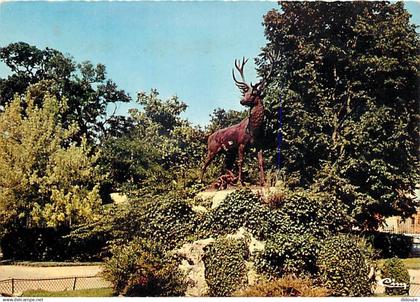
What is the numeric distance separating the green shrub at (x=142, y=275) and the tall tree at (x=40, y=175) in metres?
5.99

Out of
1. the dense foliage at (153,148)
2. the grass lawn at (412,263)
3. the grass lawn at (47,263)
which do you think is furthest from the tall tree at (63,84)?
the grass lawn at (412,263)

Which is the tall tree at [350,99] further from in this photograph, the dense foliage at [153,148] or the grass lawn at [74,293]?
the grass lawn at [74,293]

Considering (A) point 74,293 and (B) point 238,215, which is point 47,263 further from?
(B) point 238,215

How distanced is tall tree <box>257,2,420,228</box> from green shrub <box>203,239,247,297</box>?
5429 mm

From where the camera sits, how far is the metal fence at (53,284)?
572 inches

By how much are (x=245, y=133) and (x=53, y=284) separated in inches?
267

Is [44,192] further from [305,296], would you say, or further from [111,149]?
[305,296]

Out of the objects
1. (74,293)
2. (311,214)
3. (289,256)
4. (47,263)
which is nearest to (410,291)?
(311,214)

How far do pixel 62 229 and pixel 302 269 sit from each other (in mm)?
9722

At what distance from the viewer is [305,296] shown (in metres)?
12.5

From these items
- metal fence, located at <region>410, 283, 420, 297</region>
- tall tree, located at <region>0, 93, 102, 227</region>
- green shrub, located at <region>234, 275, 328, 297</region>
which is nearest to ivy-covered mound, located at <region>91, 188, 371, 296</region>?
green shrub, located at <region>234, 275, 328, 297</region>

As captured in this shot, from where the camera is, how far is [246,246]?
14273 mm

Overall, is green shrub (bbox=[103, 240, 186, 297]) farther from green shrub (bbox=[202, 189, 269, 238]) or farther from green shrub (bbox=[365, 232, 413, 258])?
green shrub (bbox=[365, 232, 413, 258])

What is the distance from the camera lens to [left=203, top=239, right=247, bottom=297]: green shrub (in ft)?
44.9
